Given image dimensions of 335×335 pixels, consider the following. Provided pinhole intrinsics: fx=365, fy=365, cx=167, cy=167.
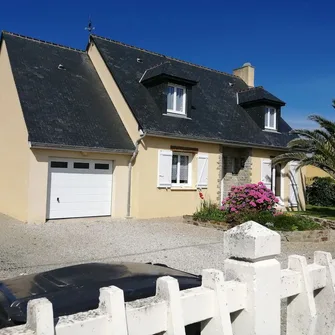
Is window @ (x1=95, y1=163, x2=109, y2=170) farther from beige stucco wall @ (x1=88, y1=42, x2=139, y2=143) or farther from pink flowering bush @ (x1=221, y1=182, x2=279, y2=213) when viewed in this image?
pink flowering bush @ (x1=221, y1=182, x2=279, y2=213)

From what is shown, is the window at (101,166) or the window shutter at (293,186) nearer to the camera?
the window at (101,166)

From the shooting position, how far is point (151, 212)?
13.6 meters

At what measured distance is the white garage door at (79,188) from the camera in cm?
1205

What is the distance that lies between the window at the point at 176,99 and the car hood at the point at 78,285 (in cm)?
1223

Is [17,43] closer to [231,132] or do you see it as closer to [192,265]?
[231,132]

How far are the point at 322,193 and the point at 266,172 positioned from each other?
26.1 ft

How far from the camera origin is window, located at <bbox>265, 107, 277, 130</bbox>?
18.7 meters

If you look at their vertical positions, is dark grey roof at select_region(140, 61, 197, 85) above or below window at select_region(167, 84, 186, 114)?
above

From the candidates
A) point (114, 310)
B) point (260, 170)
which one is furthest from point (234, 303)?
point (260, 170)

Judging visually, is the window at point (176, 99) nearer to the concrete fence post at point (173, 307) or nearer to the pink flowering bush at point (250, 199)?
the pink flowering bush at point (250, 199)

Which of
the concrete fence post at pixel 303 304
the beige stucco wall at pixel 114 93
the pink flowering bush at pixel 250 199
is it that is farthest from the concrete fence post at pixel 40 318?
the beige stucco wall at pixel 114 93

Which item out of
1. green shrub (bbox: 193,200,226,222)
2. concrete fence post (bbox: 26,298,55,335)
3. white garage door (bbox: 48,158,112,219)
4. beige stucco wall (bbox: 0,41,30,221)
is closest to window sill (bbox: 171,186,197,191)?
green shrub (bbox: 193,200,226,222)

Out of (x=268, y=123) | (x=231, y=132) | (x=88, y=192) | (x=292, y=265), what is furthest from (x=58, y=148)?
(x=268, y=123)

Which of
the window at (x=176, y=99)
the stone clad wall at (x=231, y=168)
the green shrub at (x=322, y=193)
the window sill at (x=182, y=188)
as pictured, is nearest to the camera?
the window sill at (x=182, y=188)
